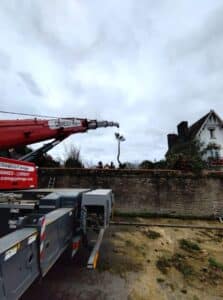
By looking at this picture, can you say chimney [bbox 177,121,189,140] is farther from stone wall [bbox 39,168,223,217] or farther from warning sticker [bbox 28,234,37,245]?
warning sticker [bbox 28,234,37,245]

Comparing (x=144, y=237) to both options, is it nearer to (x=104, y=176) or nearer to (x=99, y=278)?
(x=99, y=278)

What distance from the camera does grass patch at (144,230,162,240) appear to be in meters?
5.55

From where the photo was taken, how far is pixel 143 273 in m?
3.58

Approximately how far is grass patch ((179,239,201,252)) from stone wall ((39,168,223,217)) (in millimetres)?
2982

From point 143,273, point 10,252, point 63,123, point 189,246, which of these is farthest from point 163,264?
point 63,123

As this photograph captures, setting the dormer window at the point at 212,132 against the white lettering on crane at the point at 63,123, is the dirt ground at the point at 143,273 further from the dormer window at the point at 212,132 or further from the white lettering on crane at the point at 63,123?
the dormer window at the point at 212,132

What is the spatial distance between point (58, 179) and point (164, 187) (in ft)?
14.2

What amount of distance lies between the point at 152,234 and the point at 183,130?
67.8ft

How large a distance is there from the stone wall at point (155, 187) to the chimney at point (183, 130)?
16587 mm

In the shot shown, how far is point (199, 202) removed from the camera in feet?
27.2

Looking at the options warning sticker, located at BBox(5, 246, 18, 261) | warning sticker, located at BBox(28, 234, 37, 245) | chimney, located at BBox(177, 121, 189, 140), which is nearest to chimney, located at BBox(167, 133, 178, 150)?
chimney, located at BBox(177, 121, 189, 140)

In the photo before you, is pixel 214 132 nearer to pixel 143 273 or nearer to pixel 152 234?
pixel 152 234

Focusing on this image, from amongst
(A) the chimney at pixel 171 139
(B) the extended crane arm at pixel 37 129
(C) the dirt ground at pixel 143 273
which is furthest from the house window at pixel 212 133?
(B) the extended crane arm at pixel 37 129

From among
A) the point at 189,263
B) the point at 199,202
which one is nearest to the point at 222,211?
the point at 199,202
